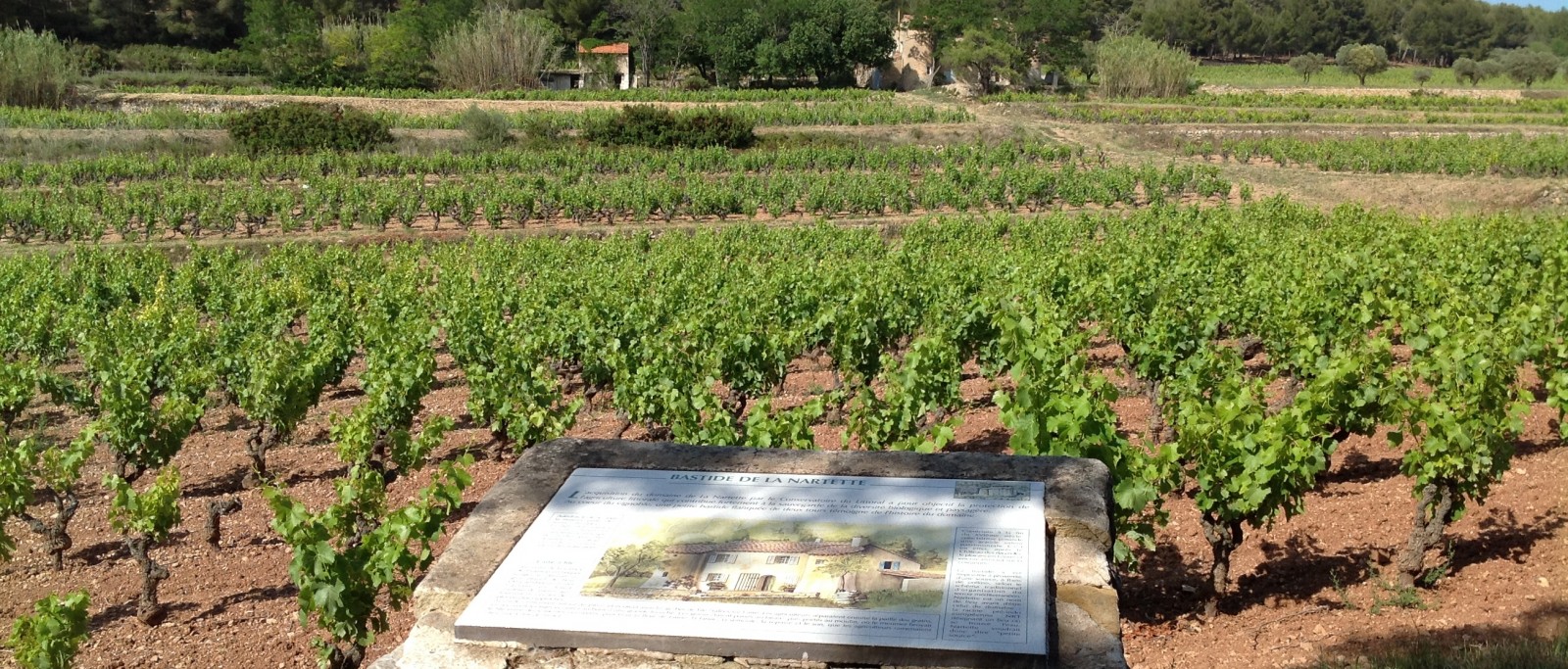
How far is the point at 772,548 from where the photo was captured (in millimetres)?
4426

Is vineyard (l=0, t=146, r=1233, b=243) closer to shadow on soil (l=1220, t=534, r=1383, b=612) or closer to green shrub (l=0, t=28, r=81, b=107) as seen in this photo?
green shrub (l=0, t=28, r=81, b=107)

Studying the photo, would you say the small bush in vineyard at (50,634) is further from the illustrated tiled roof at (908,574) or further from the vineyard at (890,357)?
the illustrated tiled roof at (908,574)

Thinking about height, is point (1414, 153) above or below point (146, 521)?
above

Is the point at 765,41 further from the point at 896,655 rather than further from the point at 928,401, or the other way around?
the point at 896,655

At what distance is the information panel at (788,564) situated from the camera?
157 inches

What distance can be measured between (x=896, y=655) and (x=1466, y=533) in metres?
5.42

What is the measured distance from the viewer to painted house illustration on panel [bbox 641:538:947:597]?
4184mm

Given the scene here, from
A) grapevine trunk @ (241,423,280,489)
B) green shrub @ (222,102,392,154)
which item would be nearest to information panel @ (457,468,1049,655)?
grapevine trunk @ (241,423,280,489)

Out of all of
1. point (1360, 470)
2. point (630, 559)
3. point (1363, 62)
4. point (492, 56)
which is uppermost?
point (1363, 62)

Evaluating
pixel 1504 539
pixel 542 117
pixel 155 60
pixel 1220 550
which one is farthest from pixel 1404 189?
pixel 155 60

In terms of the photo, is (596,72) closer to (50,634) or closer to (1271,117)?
(1271,117)

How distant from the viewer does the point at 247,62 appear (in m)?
58.3

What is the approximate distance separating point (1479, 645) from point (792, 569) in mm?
3543

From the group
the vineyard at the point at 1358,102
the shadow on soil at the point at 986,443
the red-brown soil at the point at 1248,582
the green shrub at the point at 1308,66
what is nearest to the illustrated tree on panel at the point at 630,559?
the red-brown soil at the point at 1248,582
